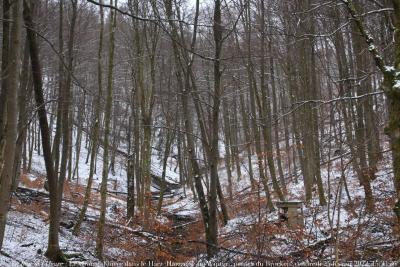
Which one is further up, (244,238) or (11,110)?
(11,110)

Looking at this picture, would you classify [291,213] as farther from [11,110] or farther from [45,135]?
[11,110]

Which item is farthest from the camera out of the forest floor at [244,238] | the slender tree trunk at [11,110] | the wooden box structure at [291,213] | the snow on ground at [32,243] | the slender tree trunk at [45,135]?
the wooden box structure at [291,213]

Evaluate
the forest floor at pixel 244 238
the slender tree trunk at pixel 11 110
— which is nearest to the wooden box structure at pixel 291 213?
the forest floor at pixel 244 238

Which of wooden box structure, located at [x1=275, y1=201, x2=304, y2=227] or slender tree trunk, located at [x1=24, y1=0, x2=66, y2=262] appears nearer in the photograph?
slender tree trunk, located at [x1=24, y1=0, x2=66, y2=262]

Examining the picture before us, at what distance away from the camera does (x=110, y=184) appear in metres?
28.2

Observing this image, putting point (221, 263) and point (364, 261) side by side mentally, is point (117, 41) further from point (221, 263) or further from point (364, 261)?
point (364, 261)

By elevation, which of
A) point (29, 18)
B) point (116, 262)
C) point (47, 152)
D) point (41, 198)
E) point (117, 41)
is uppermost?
point (117, 41)

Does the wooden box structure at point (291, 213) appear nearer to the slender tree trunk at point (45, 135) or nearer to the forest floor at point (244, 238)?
the forest floor at point (244, 238)

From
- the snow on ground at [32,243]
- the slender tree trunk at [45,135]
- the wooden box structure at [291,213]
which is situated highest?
the slender tree trunk at [45,135]

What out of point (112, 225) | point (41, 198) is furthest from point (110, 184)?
point (112, 225)

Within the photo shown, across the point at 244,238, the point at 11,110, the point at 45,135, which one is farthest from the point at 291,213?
the point at 11,110

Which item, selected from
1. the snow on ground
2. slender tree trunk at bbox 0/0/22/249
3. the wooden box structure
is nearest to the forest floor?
the snow on ground

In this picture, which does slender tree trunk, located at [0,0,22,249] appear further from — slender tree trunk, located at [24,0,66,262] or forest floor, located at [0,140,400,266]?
forest floor, located at [0,140,400,266]

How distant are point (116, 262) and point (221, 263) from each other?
9.30ft
